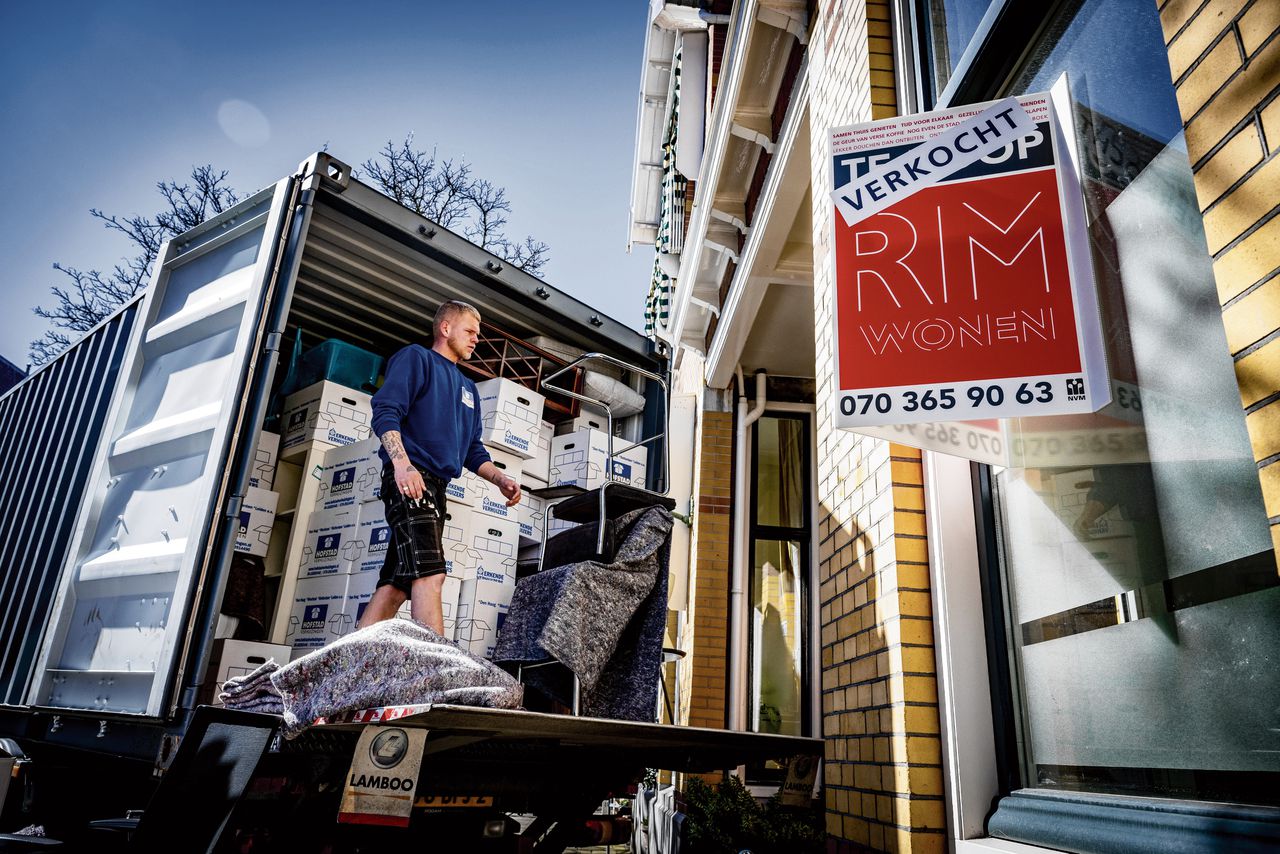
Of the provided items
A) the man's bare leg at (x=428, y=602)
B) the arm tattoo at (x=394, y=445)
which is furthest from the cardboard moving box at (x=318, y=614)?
the arm tattoo at (x=394, y=445)

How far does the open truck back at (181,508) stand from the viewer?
113 inches

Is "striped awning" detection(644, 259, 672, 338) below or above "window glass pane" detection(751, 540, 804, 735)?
above

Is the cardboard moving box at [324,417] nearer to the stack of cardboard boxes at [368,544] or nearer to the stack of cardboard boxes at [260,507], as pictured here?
the stack of cardboard boxes at [368,544]

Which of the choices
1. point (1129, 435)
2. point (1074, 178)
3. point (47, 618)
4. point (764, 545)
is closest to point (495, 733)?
point (1129, 435)

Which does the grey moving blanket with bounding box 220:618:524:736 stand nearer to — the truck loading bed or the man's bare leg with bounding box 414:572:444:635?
the truck loading bed

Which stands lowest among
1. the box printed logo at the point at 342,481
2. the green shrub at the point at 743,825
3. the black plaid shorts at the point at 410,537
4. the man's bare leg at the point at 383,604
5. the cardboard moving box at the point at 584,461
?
the green shrub at the point at 743,825

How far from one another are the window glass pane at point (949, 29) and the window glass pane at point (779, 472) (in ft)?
13.1

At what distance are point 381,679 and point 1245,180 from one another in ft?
6.97

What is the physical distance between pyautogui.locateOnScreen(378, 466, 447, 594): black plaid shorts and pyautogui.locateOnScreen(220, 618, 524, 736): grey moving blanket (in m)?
1.63

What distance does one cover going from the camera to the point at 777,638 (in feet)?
19.9

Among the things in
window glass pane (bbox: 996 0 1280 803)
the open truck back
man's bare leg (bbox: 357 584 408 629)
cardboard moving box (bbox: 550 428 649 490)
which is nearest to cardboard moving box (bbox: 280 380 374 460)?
the open truck back

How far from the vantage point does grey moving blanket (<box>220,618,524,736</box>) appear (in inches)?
83.3

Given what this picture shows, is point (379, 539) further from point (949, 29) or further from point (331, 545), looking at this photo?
point (949, 29)

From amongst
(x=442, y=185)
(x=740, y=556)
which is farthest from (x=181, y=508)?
(x=442, y=185)
